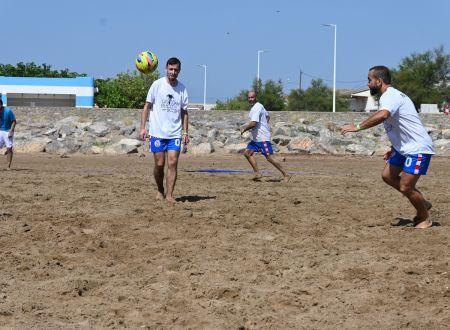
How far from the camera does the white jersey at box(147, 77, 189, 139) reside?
31.9 feet

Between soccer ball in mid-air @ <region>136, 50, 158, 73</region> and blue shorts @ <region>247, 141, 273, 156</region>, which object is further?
blue shorts @ <region>247, 141, 273, 156</region>

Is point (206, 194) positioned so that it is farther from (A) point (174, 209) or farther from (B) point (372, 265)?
(B) point (372, 265)

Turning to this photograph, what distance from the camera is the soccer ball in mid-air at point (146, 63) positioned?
38.1ft

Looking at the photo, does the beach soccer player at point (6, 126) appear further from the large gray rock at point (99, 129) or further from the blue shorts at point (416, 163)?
the large gray rock at point (99, 129)

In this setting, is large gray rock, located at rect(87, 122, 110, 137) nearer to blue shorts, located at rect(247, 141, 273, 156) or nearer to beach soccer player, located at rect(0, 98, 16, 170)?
beach soccer player, located at rect(0, 98, 16, 170)

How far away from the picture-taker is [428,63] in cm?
7125

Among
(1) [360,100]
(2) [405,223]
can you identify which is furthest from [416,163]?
(1) [360,100]

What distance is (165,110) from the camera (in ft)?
32.0

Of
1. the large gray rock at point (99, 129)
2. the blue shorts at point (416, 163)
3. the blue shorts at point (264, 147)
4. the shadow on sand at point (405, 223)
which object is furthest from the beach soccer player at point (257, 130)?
the large gray rock at point (99, 129)

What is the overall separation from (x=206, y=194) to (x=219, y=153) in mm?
12151

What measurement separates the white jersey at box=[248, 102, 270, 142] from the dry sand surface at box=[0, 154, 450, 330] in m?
2.55

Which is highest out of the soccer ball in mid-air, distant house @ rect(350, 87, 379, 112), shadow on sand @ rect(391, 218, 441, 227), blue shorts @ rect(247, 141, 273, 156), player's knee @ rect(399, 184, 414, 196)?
distant house @ rect(350, 87, 379, 112)

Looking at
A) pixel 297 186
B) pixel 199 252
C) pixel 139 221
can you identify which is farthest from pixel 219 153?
pixel 199 252

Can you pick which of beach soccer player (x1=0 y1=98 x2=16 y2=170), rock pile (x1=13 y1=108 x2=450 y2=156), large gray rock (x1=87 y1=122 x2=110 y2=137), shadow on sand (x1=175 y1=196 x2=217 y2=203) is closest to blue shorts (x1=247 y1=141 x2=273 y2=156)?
shadow on sand (x1=175 y1=196 x2=217 y2=203)
